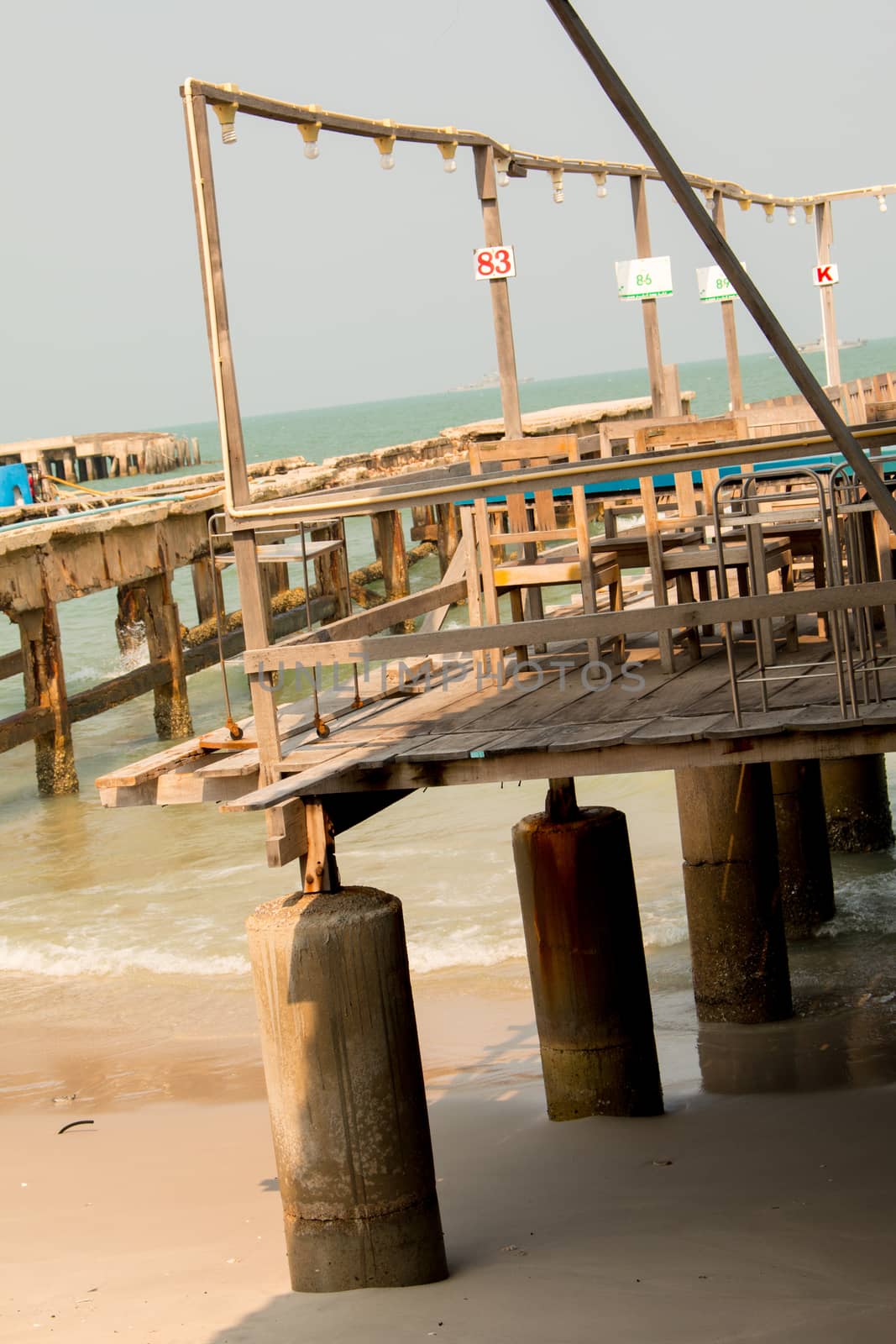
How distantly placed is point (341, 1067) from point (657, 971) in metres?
4.54

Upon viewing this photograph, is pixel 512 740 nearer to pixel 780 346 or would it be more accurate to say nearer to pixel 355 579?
pixel 780 346

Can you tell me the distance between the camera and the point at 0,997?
9.84m

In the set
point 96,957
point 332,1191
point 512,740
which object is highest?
point 512,740

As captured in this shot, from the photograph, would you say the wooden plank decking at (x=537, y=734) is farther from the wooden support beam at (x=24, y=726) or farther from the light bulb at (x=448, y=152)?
the wooden support beam at (x=24, y=726)

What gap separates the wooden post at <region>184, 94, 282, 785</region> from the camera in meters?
5.06

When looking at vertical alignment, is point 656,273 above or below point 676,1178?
above

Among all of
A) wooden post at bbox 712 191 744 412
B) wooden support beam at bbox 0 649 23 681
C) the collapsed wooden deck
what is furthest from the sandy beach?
wooden support beam at bbox 0 649 23 681

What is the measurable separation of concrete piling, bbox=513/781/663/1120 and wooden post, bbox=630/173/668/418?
16.7 ft

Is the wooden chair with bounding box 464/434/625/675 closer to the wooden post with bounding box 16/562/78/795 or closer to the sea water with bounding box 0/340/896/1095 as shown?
the sea water with bounding box 0/340/896/1095

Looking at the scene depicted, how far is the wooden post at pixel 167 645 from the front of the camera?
16844 mm

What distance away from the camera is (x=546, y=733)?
5.05 meters

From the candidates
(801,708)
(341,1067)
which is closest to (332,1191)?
(341,1067)

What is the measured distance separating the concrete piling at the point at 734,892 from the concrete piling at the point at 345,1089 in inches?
106

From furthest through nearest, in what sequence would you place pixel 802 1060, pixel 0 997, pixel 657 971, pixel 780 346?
pixel 0 997, pixel 657 971, pixel 802 1060, pixel 780 346
